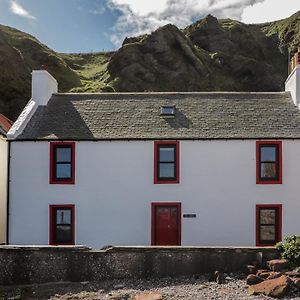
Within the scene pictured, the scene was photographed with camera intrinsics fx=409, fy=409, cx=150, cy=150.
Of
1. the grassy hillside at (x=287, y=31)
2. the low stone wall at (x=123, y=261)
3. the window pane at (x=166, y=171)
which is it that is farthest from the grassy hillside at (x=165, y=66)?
the low stone wall at (x=123, y=261)

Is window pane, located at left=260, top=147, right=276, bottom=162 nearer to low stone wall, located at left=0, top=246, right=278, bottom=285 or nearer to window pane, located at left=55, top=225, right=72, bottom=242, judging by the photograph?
low stone wall, located at left=0, top=246, right=278, bottom=285

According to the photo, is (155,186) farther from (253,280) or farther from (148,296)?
(148,296)

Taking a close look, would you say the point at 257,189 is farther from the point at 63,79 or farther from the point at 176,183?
Answer: the point at 63,79

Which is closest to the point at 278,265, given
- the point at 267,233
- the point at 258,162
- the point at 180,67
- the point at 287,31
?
the point at 267,233

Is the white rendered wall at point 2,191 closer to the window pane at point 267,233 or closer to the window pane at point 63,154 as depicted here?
the window pane at point 63,154

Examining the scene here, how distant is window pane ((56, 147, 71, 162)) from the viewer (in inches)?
781

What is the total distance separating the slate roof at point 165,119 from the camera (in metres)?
19.9

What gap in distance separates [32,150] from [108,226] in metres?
5.17

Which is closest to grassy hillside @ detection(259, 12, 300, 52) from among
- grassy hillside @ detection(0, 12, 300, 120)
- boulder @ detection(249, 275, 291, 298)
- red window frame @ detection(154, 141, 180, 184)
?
grassy hillside @ detection(0, 12, 300, 120)

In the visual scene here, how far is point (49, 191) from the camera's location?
19.5m

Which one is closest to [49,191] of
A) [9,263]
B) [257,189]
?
[9,263]

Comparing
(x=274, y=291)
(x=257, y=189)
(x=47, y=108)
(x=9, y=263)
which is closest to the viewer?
(x=274, y=291)

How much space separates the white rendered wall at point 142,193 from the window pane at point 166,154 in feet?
1.49

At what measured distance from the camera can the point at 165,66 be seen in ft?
220
